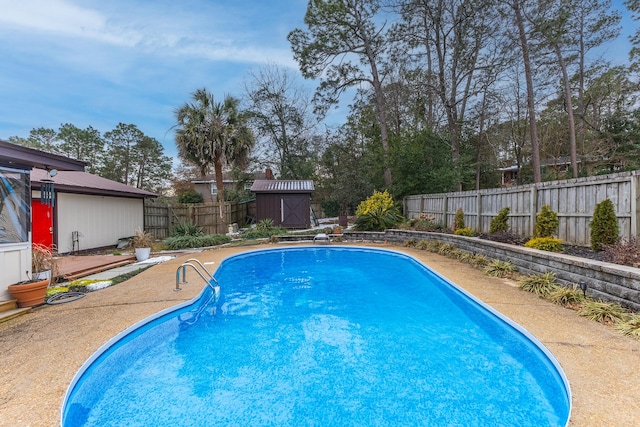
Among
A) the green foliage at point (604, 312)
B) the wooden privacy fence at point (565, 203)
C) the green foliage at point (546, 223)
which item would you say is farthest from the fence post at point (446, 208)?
the green foliage at point (604, 312)

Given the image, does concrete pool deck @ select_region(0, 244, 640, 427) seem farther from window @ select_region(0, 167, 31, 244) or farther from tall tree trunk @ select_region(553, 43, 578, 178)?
tall tree trunk @ select_region(553, 43, 578, 178)

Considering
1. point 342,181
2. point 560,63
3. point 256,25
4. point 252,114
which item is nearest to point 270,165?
point 252,114

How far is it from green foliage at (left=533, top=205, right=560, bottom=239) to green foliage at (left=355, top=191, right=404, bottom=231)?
774cm

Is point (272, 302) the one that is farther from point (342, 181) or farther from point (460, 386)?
point (342, 181)

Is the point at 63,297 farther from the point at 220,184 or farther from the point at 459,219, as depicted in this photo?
the point at 459,219

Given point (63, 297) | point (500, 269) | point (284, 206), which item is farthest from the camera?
point (284, 206)

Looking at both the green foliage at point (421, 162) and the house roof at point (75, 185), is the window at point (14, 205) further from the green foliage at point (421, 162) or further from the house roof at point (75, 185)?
the green foliage at point (421, 162)

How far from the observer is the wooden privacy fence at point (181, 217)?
1415 centimetres

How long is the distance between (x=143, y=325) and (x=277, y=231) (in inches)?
412

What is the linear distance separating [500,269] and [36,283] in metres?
8.63

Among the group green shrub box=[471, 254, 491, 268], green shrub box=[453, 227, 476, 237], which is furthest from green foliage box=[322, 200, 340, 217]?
green shrub box=[471, 254, 491, 268]

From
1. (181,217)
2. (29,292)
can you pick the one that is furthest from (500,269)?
(181,217)

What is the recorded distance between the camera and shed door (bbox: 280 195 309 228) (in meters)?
17.2

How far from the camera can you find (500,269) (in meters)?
6.59
